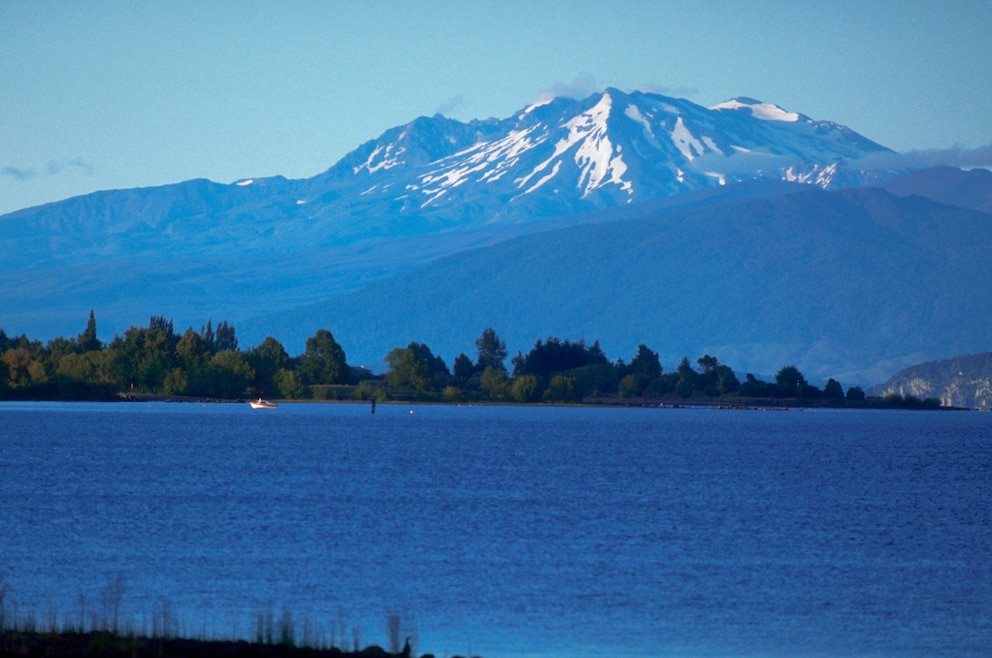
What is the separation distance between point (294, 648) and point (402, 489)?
41.5 metres

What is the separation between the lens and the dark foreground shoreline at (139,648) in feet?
79.7

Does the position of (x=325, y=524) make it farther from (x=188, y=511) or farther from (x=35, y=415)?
(x=35, y=415)

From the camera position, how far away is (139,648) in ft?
81.4

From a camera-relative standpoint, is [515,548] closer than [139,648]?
No

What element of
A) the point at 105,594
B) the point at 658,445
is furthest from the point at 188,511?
the point at 658,445

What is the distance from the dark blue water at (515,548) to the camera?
103 feet

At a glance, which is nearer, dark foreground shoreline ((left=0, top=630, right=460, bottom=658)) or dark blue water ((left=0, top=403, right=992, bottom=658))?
dark foreground shoreline ((left=0, top=630, right=460, bottom=658))

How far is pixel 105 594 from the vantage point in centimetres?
3394

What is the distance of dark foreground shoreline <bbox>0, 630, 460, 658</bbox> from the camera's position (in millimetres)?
24281

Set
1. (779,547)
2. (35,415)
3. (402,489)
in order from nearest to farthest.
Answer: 1. (779,547)
2. (402,489)
3. (35,415)

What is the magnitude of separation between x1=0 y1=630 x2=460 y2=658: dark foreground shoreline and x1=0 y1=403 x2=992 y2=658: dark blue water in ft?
7.69

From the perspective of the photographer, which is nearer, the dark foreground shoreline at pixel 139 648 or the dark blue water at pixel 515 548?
the dark foreground shoreline at pixel 139 648

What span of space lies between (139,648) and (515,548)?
20953 mm

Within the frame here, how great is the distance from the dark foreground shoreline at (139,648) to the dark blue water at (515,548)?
234 cm
